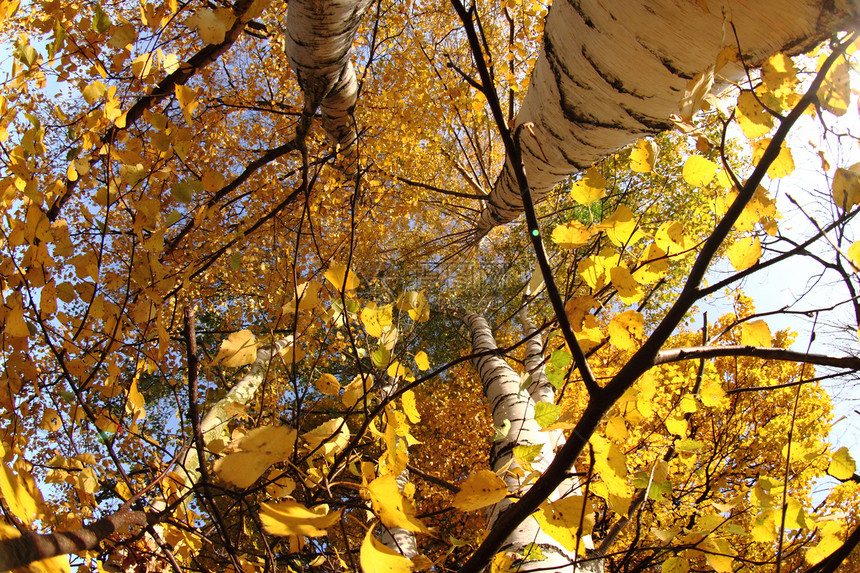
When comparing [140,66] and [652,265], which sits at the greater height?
[140,66]

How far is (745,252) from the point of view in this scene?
679 millimetres

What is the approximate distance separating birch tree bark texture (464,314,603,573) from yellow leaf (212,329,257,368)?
565 millimetres

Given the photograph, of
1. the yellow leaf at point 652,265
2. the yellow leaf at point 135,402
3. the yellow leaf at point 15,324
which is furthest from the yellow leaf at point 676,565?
the yellow leaf at point 15,324

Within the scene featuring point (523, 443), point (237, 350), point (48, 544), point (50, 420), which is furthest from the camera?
point (523, 443)

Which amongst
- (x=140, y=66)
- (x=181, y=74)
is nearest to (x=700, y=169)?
(x=140, y=66)

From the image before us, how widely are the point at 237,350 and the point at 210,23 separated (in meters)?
0.69

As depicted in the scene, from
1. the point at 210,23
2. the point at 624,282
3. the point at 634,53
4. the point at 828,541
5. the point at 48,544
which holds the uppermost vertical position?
the point at 634,53

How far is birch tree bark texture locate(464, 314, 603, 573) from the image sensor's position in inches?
42.4

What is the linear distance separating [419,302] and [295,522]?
2.12ft

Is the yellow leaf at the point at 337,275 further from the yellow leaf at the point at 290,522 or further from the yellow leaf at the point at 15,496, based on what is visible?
the yellow leaf at the point at 15,496

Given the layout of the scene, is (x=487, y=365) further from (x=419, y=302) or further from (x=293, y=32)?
(x=293, y=32)

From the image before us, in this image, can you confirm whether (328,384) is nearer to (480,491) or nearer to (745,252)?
(480,491)

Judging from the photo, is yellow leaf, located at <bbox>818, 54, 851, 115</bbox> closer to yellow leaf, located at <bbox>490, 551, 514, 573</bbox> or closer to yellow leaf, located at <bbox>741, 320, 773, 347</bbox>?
yellow leaf, located at <bbox>741, 320, 773, 347</bbox>

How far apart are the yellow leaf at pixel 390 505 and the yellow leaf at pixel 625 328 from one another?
1.62 feet
